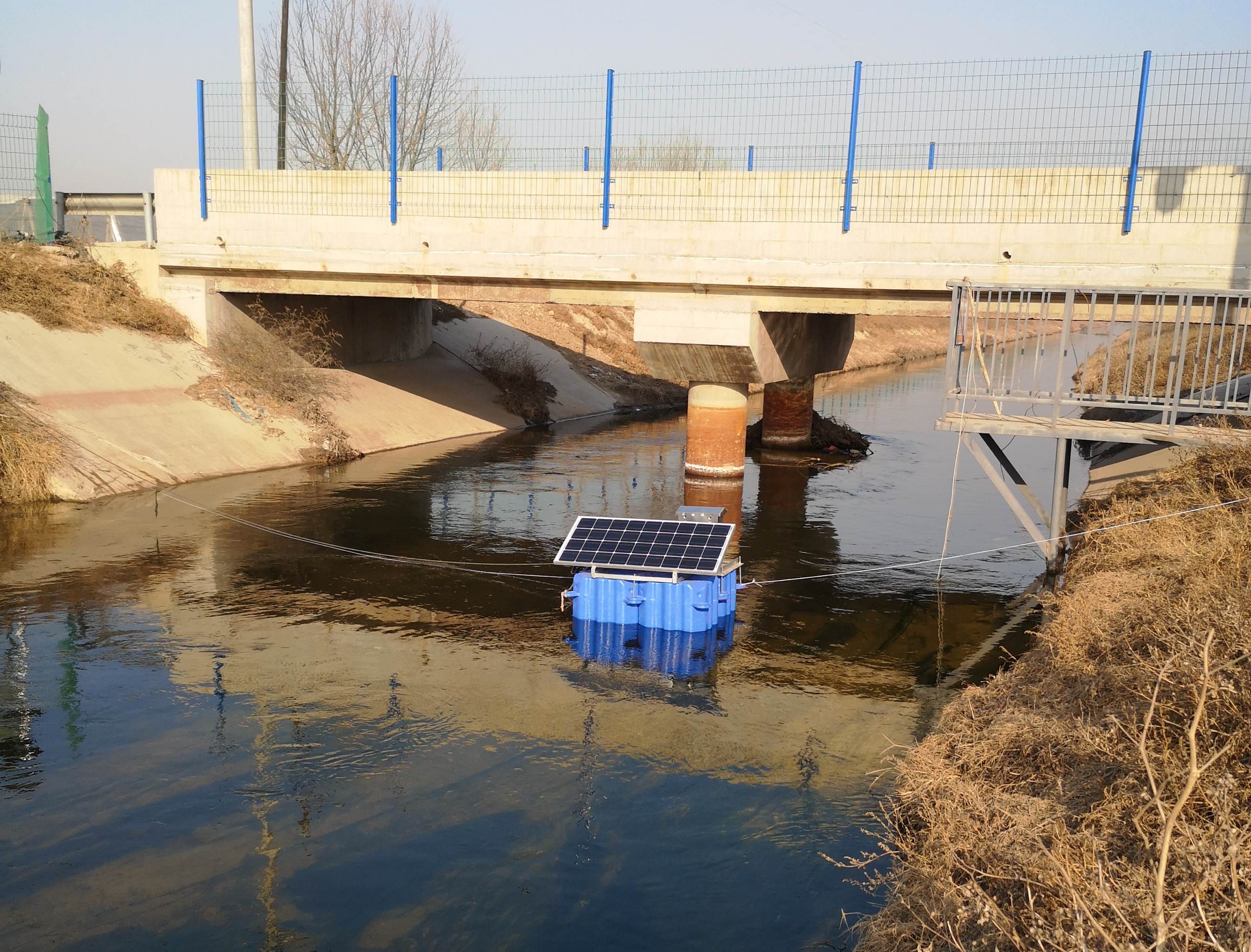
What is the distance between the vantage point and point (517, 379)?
35594 mm

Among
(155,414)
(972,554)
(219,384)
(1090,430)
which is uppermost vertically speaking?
(1090,430)

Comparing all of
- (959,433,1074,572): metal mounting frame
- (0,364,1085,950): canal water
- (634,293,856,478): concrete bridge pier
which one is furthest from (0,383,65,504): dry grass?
(959,433,1074,572): metal mounting frame

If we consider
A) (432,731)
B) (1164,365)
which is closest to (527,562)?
(432,731)

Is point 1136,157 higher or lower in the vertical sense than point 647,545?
higher

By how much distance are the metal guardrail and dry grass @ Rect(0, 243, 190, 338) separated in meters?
1.48

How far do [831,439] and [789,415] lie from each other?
1.47m

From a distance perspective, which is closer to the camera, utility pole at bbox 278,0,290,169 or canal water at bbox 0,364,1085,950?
canal water at bbox 0,364,1085,950

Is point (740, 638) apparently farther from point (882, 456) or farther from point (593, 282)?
point (882, 456)

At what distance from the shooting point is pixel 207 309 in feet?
90.1

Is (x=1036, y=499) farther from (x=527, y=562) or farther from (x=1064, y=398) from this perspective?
(x=527, y=562)

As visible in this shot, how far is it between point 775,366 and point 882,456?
649 cm

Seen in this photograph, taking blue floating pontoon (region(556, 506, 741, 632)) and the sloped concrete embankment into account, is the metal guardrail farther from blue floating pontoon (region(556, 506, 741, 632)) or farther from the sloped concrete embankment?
blue floating pontoon (region(556, 506, 741, 632))

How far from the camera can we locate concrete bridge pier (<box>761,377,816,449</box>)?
97.5 feet

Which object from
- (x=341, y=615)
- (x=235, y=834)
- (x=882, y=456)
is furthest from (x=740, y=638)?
(x=882, y=456)
